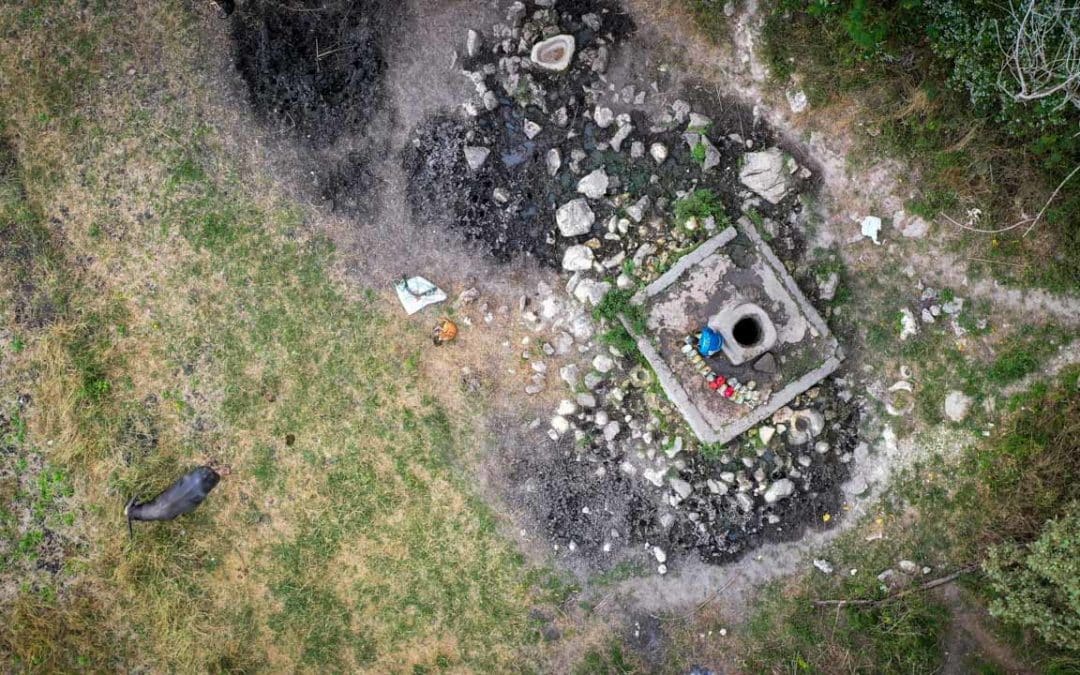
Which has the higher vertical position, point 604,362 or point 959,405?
point 604,362

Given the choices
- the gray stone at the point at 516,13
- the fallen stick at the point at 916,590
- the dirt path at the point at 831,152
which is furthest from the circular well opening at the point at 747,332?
the gray stone at the point at 516,13

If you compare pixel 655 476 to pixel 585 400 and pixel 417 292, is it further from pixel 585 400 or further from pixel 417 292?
pixel 417 292

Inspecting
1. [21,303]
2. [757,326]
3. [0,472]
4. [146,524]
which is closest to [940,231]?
[757,326]

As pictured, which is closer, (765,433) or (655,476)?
(765,433)

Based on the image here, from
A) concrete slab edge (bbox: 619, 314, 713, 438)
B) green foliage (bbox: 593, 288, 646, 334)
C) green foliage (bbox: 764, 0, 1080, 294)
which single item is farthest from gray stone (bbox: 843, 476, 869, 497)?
green foliage (bbox: 593, 288, 646, 334)

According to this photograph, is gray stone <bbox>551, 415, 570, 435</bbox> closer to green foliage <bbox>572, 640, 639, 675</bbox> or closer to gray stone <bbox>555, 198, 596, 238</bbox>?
gray stone <bbox>555, 198, 596, 238</bbox>


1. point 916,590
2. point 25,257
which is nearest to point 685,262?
point 916,590

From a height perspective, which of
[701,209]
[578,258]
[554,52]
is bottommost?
[578,258]
